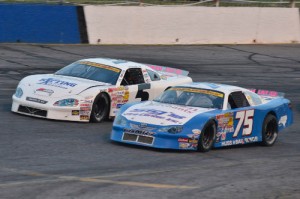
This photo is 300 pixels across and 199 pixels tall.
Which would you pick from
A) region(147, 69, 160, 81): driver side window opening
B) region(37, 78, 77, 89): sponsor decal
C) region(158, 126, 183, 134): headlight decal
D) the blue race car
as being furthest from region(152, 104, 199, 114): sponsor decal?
region(147, 69, 160, 81): driver side window opening

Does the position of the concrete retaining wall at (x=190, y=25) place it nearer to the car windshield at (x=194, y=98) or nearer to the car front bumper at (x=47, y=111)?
the car front bumper at (x=47, y=111)

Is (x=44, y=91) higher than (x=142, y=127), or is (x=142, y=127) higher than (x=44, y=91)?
(x=44, y=91)

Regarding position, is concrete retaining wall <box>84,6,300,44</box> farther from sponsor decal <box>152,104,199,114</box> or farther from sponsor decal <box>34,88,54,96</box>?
sponsor decal <box>152,104,199,114</box>

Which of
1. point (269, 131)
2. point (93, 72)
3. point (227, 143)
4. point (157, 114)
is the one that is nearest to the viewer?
point (157, 114)

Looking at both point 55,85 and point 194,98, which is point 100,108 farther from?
point 194,98

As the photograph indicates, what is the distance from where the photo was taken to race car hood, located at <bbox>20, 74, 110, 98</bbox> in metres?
15.5

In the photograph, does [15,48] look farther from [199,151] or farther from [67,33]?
[199,151]

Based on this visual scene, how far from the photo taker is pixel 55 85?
15.8 metres

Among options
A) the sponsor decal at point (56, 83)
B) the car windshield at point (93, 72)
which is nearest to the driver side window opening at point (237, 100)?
the car windshield at point (93, 72)

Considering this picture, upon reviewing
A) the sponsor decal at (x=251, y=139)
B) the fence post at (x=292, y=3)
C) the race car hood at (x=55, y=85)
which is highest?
the fence post at (x=292, y=3)

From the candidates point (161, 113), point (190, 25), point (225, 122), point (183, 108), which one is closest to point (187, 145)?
point (161, 113)

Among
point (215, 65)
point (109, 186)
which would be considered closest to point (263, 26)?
point (215, 65)

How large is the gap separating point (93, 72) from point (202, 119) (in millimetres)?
3989

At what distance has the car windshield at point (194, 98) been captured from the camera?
14156 mm
